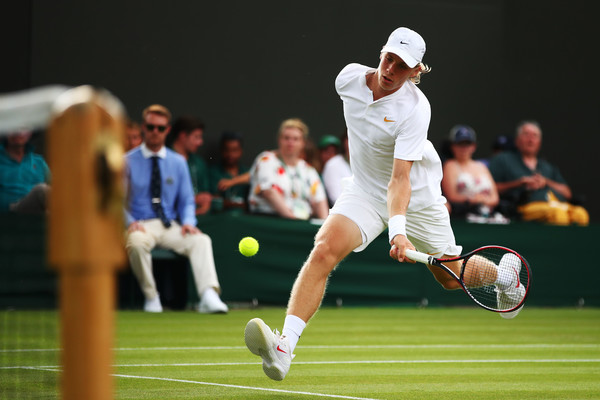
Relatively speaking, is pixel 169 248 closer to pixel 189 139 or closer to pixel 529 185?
pixel 189 139

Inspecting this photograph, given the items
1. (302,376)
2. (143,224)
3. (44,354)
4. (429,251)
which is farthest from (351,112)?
(143,224)

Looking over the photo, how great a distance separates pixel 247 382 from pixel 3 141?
9.67ft

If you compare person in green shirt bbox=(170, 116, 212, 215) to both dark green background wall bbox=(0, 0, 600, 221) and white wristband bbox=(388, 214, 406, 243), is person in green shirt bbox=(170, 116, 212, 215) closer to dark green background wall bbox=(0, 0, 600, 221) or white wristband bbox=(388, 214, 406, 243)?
dark green background wall bbox=(0, 0, 600, 221)

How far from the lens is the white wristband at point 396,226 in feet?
16.5

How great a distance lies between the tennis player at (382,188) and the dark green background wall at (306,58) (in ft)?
23.7

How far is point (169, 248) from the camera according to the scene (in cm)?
993

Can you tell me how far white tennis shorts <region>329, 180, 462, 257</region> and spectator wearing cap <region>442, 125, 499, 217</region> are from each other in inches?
223

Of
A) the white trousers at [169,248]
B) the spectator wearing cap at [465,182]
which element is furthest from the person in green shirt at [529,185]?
the white trousers at [169,248]

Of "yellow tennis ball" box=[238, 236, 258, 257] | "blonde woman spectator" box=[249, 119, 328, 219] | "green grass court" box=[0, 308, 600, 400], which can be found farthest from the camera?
"blonde woman spectator" box=[249, 119, 328, 219]

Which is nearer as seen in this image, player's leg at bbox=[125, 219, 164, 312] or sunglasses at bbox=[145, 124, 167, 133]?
player's leg at bbox=[125, 219, 164, 312]

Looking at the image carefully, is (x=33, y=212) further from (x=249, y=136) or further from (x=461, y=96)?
(x=461, y=96)

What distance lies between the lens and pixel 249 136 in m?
13.5

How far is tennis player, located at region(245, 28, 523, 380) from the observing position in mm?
5020

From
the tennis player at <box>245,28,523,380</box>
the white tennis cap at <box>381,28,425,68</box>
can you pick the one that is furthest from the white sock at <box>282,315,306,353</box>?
the white tennis cap at <box>381,28,425,68</box>
